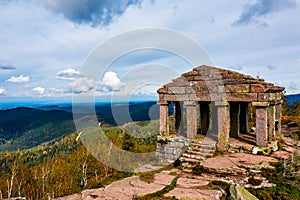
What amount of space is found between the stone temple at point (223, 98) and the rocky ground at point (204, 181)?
144 cm

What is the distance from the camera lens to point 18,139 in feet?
395

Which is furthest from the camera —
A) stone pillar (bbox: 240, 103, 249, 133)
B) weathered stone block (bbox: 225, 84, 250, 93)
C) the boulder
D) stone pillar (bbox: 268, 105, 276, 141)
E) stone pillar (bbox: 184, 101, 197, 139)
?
stone pillar (bbox: 240, 103, 249, 133)

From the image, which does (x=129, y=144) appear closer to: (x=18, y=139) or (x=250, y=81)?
(x=250, y=81)

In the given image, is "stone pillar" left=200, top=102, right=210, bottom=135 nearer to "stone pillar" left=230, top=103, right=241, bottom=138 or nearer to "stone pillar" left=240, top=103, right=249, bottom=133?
"stone pillar" left=230, top=103, right=241, bottom=138

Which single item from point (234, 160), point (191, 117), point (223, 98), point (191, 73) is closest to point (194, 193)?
point (234, 160)

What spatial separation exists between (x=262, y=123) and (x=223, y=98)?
2.03 metres

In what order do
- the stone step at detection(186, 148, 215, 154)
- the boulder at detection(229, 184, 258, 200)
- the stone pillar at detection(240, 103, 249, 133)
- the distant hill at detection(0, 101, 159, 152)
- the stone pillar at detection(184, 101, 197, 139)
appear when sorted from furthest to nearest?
the distant hill at detection(0, 101, 159, 152)
the stone pillar at detection(240, 103, 249, 133)
the stone pillar at detection(184, 101, 197, 139)
the stone step at detection(186, 148, 215, 154)
the boulder at detection(229, 184, 258, 200)

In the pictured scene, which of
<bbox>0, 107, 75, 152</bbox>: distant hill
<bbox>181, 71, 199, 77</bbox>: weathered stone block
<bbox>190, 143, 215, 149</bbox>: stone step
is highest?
<bbox>181, 71, 199, 77</bbox>: weathered stone block

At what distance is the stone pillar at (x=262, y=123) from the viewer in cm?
985

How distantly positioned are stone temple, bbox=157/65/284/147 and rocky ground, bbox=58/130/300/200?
4.74 ft

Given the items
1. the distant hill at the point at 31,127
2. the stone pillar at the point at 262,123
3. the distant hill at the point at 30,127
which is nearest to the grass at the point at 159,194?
the stone pillar at the point at 262,123

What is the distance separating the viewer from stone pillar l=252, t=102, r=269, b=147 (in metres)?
9.85

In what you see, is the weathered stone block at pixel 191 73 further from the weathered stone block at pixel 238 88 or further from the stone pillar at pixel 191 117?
the weathered stone block at pixel 238 88

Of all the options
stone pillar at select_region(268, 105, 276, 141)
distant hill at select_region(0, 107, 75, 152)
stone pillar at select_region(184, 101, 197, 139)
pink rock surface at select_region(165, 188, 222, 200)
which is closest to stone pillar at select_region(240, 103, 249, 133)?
stone pillar at select_region(268, 105, 276, 141)
